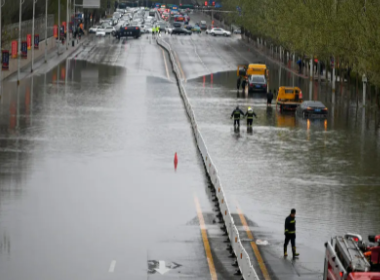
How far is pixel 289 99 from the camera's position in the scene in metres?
62.0

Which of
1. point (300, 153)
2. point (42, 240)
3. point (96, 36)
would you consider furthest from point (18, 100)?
point (96, 36)

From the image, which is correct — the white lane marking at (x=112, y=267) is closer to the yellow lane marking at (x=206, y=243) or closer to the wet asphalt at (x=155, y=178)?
the wet asphalt at (x=155, y=178)

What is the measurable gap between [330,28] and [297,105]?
33.2ft

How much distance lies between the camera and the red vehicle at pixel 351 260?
1736cm

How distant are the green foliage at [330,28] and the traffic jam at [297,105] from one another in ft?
12.2

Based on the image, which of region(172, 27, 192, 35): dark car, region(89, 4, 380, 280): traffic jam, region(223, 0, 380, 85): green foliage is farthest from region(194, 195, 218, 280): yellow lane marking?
region(172, 27, 192, 35): dark car

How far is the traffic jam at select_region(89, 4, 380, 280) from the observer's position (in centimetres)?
1802

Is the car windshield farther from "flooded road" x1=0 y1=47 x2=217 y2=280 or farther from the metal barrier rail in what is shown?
the metal barrier rail

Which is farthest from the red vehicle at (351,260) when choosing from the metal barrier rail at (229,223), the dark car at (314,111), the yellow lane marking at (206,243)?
the dark car at (314,111)

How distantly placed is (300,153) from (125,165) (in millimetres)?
8137

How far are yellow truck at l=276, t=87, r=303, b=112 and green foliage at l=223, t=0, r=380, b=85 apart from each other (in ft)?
13.1

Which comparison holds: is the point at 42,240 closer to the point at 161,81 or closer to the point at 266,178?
the point at 266,178

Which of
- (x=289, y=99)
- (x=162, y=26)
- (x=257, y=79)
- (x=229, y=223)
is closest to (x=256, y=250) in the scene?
(x=229, y=223)

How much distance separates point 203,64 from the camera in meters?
95.9
